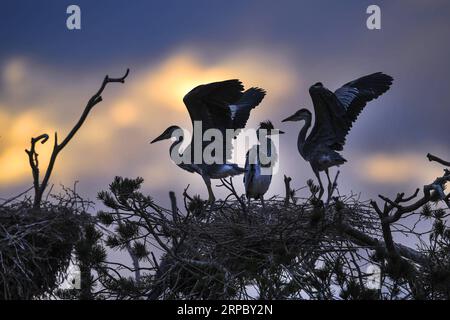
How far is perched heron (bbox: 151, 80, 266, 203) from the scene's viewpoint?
10383 mm

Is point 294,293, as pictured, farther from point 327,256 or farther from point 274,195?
point 274,195

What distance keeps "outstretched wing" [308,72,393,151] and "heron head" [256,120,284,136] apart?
61 cm

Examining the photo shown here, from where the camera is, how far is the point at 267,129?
421 inches

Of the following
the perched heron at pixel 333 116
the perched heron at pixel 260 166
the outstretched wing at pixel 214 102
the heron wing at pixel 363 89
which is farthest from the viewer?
the heron wing at pixel 363 89

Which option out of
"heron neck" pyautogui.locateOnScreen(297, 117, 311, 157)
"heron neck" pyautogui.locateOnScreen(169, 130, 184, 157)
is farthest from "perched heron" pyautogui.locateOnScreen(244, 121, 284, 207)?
"heron neck" pyautogui.locateOnScreen(169, 130, 184, 157)

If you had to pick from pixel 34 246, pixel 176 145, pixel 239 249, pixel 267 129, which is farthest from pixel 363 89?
pixel 34 246

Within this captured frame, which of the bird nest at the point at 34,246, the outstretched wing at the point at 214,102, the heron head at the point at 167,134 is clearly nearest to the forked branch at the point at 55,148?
the bird nest at the point at 34,246

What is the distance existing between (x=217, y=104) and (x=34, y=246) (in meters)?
4.27

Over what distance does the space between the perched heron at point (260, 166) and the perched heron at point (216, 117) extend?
0.49ft

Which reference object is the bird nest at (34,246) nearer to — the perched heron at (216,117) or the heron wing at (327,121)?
the perched heron at (216,117)

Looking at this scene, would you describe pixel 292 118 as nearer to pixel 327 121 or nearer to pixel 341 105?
pixel 327 121

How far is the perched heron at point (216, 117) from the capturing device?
10383 millimetres
